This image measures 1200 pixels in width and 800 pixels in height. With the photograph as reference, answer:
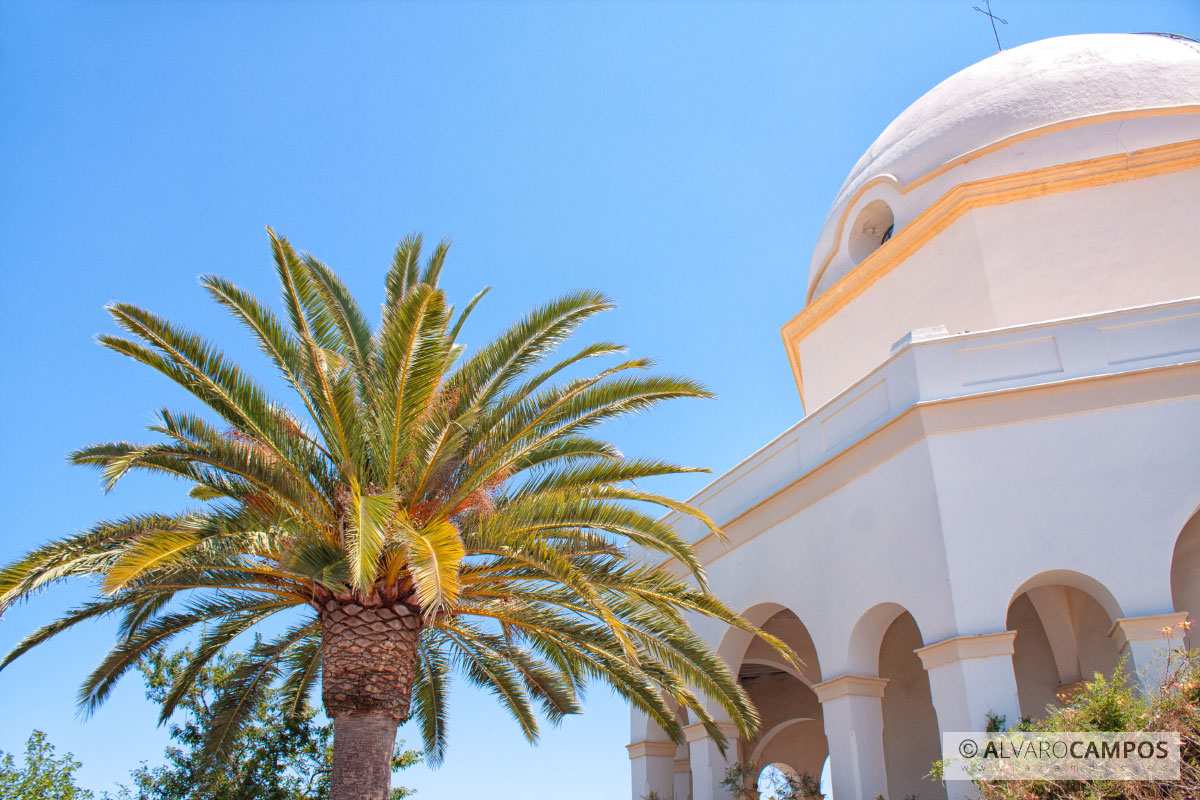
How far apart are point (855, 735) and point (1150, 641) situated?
10.2 ft

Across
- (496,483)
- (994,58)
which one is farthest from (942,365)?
(994,58)

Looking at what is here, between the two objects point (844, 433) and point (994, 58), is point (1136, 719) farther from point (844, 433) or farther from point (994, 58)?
point (994, 58)

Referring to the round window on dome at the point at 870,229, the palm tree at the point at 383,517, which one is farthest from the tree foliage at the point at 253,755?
the round window on dome at the point at 870,229

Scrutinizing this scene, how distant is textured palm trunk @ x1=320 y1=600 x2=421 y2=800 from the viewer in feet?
27.6

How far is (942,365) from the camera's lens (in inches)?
415

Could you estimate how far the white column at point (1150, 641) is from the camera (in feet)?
28.9

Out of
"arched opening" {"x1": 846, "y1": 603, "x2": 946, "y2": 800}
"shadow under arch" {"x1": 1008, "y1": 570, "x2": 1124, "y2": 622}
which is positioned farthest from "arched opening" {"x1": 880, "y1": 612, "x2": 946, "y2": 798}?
"shadow under arch" {"x1": 1008, "y1": 570, "x2": 1124, "y2": 622}

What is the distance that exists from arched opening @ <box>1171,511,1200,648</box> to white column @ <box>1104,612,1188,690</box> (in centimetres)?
167

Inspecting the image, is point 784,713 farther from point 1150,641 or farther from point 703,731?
point 1150,641

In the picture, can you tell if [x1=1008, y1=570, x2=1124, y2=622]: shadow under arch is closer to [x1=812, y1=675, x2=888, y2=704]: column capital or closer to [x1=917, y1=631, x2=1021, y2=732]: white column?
[x1=917, y1=631, x2=1021, y2=732]: white column

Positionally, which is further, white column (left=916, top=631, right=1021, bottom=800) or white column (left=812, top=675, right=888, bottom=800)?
white column (left=812, top=675, right=888, bottom=800)

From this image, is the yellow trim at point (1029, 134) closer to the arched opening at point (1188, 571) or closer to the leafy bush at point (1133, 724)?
the arched opening at point (1188, 571)

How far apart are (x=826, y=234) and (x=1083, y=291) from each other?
4.93 metres

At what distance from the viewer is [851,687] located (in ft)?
34.8
